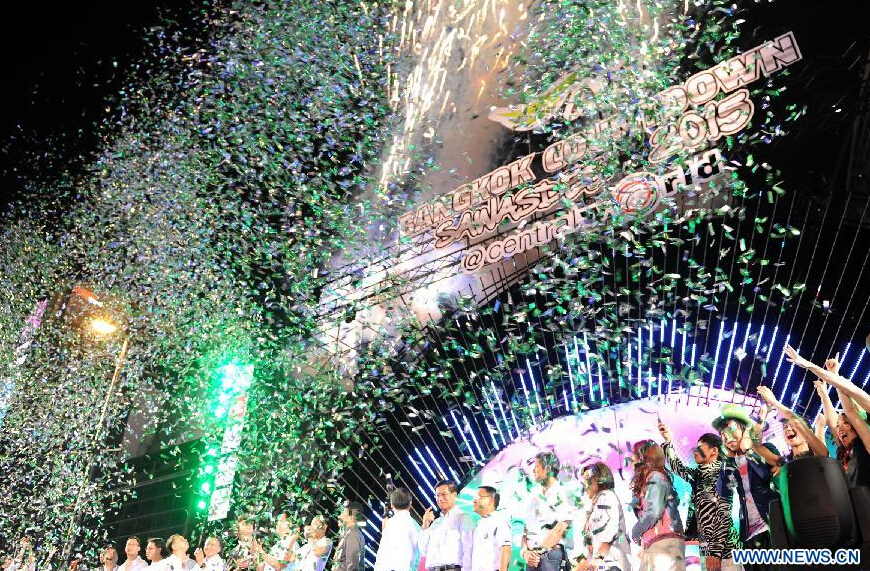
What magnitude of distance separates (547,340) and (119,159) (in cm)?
816

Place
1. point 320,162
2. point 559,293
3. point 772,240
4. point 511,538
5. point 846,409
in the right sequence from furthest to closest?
1. point 320,162
2. point 559,293
3. point 772,240
4. point 511,538
5. point 846,409

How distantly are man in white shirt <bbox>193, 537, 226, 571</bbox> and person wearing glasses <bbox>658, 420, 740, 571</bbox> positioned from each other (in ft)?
20.2

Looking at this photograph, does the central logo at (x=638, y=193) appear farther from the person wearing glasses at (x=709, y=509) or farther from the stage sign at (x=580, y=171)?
the person wearing glasses at (x=709, y=509)

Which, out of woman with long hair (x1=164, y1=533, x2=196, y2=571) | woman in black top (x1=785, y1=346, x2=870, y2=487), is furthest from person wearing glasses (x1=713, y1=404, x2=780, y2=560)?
woman with long hair (x1=164, y1=533, x2=196, y2=571)

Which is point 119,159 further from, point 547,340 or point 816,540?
point 816,540

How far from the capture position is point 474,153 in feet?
39.8

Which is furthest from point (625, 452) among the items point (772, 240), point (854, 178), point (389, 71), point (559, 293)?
point (389, 71)

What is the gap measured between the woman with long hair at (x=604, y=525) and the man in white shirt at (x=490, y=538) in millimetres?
818

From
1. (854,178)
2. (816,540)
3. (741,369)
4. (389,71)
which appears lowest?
(816,540)

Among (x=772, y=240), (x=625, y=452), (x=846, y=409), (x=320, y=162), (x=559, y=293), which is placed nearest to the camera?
(x=846, y=409)

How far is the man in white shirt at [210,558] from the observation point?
884cm

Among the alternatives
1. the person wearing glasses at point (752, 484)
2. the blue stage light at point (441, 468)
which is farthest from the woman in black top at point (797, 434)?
the blue stage light at point (441, 468)

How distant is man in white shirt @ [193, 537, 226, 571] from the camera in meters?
8.84

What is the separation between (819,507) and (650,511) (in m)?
2.14
